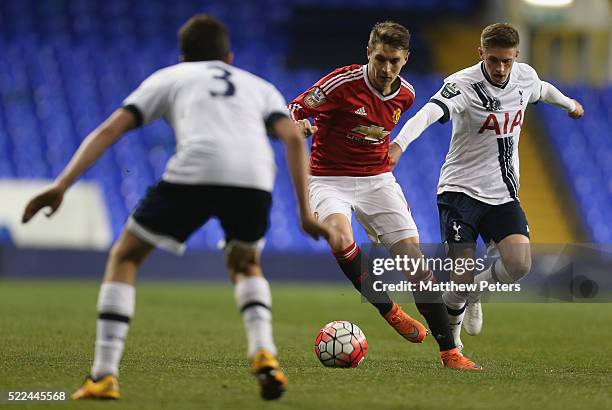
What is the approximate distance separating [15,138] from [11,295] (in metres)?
7.07

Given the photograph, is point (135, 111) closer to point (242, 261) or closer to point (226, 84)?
point (226, 84)


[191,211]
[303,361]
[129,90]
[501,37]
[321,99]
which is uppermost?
[501,37]

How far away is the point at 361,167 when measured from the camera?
7.20m

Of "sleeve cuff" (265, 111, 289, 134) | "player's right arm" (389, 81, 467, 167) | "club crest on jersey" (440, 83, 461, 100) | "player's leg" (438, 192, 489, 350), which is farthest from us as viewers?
"player's leg" (438, 192, 489, 350)

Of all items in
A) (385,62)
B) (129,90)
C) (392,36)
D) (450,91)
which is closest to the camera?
(392,36)

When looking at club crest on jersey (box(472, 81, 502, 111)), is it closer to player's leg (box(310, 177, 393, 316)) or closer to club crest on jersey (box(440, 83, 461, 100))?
club crest on jersey (box(440, 83, 461, 100))

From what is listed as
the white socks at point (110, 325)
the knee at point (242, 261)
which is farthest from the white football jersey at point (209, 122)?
Result: the white socks at point (110, 325)

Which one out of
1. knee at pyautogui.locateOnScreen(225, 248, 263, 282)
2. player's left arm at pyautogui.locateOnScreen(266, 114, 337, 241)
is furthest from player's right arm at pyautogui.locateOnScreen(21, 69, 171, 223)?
knee at pyautogui.locateOnScreen(225, 248, 263, 282)

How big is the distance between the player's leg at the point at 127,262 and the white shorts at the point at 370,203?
2.34 metres

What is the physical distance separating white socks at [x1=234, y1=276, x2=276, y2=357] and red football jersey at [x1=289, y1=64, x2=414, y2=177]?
241 centimetres

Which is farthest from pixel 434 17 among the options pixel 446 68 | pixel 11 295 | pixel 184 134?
pixel 184 134

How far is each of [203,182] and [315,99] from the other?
2.58m

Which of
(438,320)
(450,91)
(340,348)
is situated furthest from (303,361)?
(450,91)

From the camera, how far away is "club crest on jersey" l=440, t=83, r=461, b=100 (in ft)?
23.3
